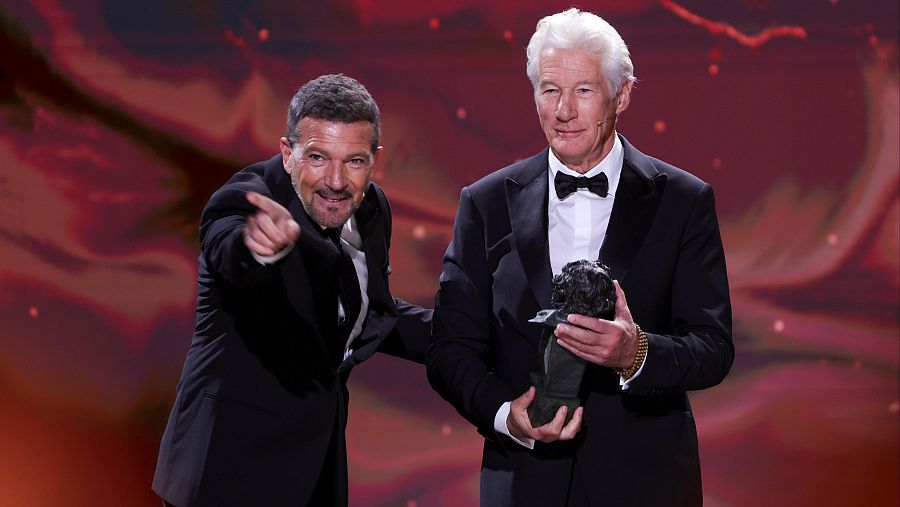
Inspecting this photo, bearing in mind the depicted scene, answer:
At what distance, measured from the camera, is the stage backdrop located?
3982 millimetres

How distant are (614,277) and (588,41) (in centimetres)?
56

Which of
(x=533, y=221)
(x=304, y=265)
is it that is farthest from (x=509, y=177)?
(x=304, y=265)

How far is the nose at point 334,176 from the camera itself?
2.29 metres

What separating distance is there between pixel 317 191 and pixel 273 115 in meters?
1.82

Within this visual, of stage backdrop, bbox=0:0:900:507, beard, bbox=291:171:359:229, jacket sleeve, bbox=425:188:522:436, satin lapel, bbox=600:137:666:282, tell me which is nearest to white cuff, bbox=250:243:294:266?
beard, bbox=291:171:359:229

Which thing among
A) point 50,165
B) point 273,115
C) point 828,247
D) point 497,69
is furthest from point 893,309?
point 50,165

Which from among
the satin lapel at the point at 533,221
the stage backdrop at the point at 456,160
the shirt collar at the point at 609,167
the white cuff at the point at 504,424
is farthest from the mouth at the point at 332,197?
the stage backdrop at the point at 456,160

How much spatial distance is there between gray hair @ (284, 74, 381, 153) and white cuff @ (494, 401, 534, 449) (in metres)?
0.70

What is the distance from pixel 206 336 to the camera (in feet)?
7.65

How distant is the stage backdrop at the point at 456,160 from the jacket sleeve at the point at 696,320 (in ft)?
6.04

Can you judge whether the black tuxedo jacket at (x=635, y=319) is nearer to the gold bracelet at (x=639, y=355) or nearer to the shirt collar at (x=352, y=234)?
the gold bracelet at (x=639, y=355)

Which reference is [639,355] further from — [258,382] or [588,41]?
[258,382]

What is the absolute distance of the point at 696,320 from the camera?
2217 millimetres

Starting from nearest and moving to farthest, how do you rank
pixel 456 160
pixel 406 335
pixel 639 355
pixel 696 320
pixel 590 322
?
pixel 590 322 → pixel 639 355 → pixel 696 320 → pixel 406 335 → pixel 456 160
